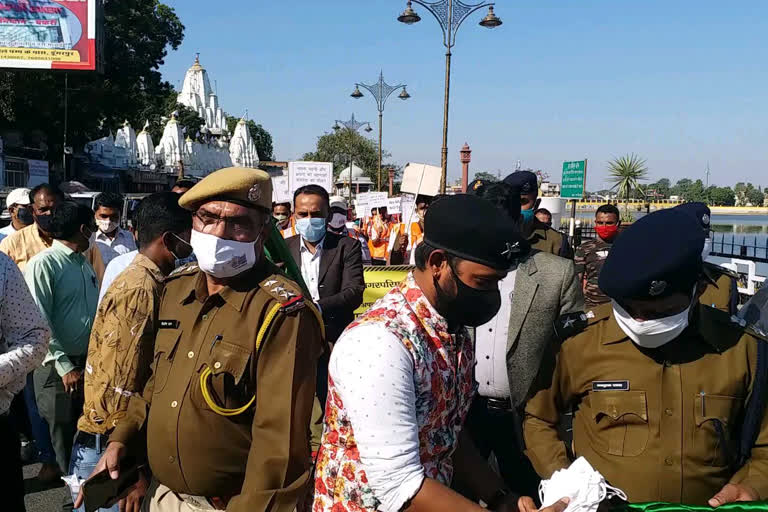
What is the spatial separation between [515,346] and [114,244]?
4.57 meters

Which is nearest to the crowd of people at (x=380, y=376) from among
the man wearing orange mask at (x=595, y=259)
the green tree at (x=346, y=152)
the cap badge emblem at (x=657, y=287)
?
the cap badge emblem at (x=657, y=287)

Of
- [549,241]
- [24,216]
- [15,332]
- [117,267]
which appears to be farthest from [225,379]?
[24,216]

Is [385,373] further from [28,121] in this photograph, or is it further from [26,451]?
[28,121]

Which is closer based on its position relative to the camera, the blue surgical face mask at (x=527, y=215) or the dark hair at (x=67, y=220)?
the dark hair at (x=67, y=220)

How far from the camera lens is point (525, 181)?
4.95 metres

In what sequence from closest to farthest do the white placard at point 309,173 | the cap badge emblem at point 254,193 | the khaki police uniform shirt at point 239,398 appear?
1. the khaki police uniform shirt at point 239,398
2. the cap badge emblem at point 254,193
3. the white placard at point 309,173

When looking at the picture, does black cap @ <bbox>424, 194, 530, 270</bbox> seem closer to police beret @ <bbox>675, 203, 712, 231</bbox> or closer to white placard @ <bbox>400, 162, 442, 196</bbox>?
police beret @ <bbox>675, 203, 712, 231</bbox>

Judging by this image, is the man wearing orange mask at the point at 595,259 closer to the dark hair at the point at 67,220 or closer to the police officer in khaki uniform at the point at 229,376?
the police officer in khaki uniform at the point at 229,376

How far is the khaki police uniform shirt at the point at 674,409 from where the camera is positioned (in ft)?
7.56

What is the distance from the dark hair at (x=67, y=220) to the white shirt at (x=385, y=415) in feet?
11.3

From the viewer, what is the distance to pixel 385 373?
174 centimetres

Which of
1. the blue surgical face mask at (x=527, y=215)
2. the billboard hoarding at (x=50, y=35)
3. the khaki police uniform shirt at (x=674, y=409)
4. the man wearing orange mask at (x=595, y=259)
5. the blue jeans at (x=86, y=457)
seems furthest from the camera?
the billboard hoarding at (x=50, y=35)

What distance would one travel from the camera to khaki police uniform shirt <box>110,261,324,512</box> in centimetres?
210

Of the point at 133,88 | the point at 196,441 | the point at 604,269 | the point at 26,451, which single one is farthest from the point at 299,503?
the point at 133,88
